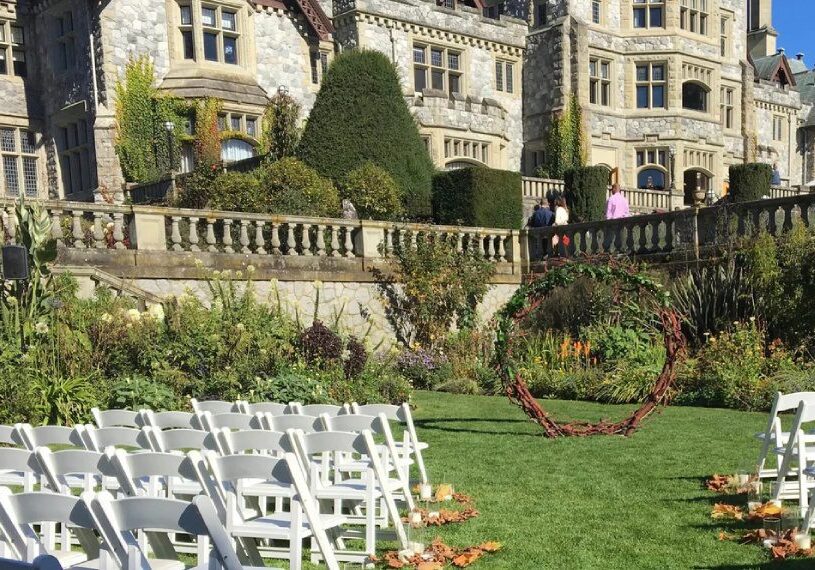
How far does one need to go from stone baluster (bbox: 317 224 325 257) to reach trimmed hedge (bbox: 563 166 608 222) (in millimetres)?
9414

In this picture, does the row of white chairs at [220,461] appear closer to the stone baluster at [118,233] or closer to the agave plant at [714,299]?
the stone baluster at [118,233]

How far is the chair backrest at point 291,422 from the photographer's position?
5270mm

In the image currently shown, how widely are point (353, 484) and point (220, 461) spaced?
1603 millimetres

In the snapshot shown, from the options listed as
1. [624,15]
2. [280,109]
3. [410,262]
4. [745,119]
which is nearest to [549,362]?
[410,262]

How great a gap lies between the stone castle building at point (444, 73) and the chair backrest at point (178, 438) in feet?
61.5

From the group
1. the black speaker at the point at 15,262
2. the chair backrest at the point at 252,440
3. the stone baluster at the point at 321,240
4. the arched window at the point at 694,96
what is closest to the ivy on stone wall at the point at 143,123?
the stone baluster at the point at 321,240

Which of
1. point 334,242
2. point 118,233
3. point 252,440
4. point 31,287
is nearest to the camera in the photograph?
point 252,440

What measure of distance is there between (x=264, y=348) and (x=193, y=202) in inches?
354

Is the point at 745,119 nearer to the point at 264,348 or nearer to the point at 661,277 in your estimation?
the point at 661,277

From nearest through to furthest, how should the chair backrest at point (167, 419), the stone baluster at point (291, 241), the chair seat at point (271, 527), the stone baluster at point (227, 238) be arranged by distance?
the chair seat at point (271, 527)
the chair backrest at point (167, 419)
the stone baluster at point (227, 238)
the stone baluster at point (291, 241)

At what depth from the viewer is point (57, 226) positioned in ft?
39.3

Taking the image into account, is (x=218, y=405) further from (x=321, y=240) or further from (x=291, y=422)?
(x=321, y=240)

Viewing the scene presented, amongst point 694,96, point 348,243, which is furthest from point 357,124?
point 694,96

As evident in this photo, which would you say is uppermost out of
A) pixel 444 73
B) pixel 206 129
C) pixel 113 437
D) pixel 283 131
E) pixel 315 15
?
pixel 315 15
